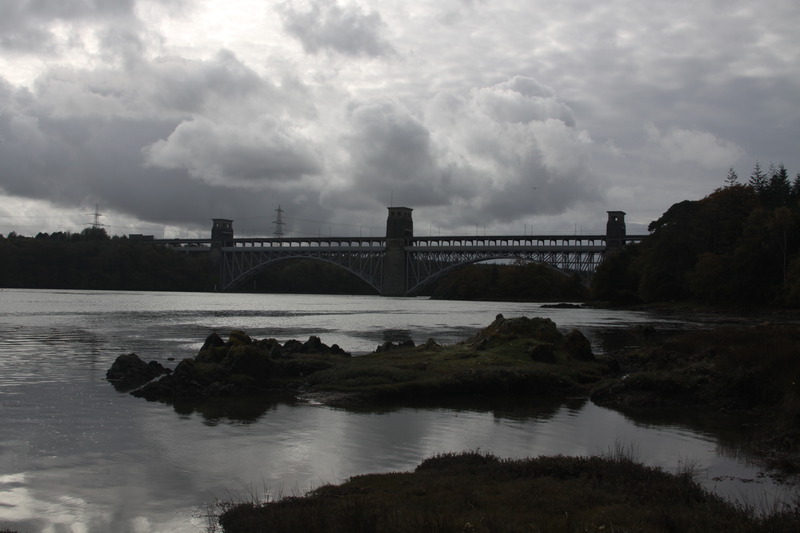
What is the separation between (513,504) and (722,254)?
76.7 metres

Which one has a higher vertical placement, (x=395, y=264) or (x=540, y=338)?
(x=395, y=264)

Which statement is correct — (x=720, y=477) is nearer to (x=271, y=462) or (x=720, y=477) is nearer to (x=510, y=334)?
(x=271, y=462)

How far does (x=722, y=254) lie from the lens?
76625mm

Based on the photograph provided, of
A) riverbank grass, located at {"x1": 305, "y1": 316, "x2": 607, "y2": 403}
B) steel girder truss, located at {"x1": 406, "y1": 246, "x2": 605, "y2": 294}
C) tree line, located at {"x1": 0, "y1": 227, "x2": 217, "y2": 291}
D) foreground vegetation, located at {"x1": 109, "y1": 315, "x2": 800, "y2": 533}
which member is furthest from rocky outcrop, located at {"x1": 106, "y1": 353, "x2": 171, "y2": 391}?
tree line, located at {"x1": 0, "y1": 227, "x2": 217, "y2": 291}

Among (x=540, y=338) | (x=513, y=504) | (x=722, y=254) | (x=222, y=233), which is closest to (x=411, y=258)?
(x=222, y=233)

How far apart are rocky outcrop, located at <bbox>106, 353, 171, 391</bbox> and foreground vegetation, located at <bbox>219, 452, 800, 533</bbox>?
13.7 metres

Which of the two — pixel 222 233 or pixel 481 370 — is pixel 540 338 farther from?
pixel 222 233

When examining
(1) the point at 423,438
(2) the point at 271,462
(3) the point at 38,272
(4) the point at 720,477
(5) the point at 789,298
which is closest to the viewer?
(4) the point at 720,477

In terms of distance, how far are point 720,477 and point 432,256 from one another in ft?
437

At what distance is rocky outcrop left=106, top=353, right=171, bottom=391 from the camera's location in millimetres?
22031

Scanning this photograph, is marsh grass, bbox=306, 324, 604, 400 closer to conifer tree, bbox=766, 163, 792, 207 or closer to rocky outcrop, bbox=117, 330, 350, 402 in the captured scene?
rocky outcrop, bbox=117, 330, 350, 402

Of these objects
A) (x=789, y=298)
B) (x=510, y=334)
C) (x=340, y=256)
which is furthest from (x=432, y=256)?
(x=510, y=334)

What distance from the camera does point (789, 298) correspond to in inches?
2410

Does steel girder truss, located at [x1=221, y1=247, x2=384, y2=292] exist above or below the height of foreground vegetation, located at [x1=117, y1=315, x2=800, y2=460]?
above
